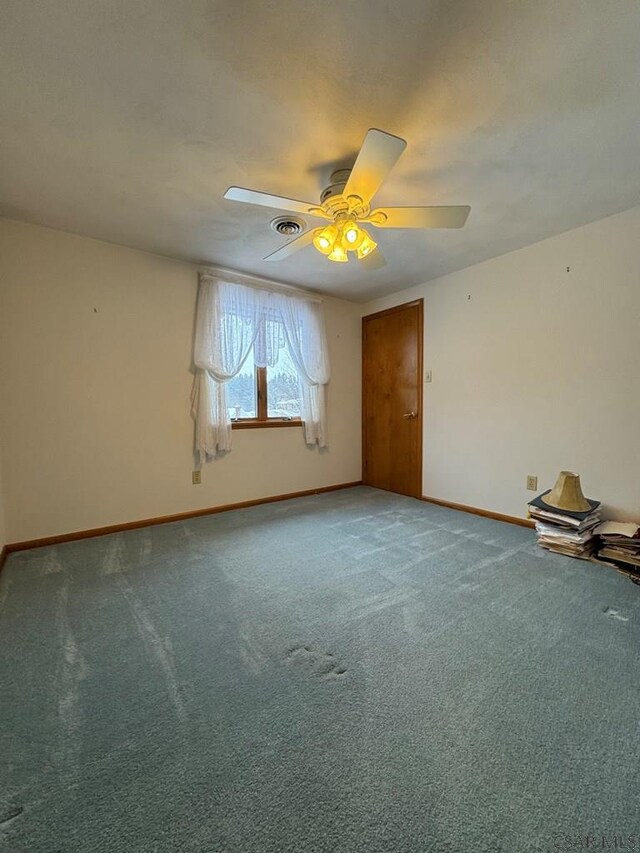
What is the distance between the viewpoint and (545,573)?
2.09m

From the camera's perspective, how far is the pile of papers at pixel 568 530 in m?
2.28

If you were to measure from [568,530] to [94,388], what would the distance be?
3.58m

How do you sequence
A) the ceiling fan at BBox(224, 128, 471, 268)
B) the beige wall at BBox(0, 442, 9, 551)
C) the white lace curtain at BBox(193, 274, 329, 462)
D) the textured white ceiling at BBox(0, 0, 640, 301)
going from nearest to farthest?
the textured white ceiling at BBox(0, 0, 640, 301) → the ceiling fan at BBox(224, 128, 471, 268) → the beige wall at BBox(0, 442, 9, 551) → the white lace curtain at BBox(193, 274, 329, 462)

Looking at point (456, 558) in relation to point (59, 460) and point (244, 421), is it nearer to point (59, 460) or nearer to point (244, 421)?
point (244, 421)

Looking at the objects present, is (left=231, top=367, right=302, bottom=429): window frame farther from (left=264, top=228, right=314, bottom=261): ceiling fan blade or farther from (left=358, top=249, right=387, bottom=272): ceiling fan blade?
(left=358, top=249, right=387, bottom=272): ceiling fan blade

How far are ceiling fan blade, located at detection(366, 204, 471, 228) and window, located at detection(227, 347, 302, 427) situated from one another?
1.93 m

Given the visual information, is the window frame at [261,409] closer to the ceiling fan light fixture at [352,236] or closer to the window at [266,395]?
the window at [266,395]

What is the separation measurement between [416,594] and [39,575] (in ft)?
7.28

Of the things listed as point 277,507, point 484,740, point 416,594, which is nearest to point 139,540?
point 277,507

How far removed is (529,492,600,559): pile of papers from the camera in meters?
2.28

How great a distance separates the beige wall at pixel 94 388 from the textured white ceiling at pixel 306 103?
452mm

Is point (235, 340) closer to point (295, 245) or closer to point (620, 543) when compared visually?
point (295, 245)

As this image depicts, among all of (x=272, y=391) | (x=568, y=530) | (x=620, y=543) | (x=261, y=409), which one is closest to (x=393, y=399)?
(x=272, y=391)

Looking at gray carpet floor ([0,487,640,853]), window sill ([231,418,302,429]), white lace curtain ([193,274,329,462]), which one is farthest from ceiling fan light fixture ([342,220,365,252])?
window sill ([231,418,302,429])
